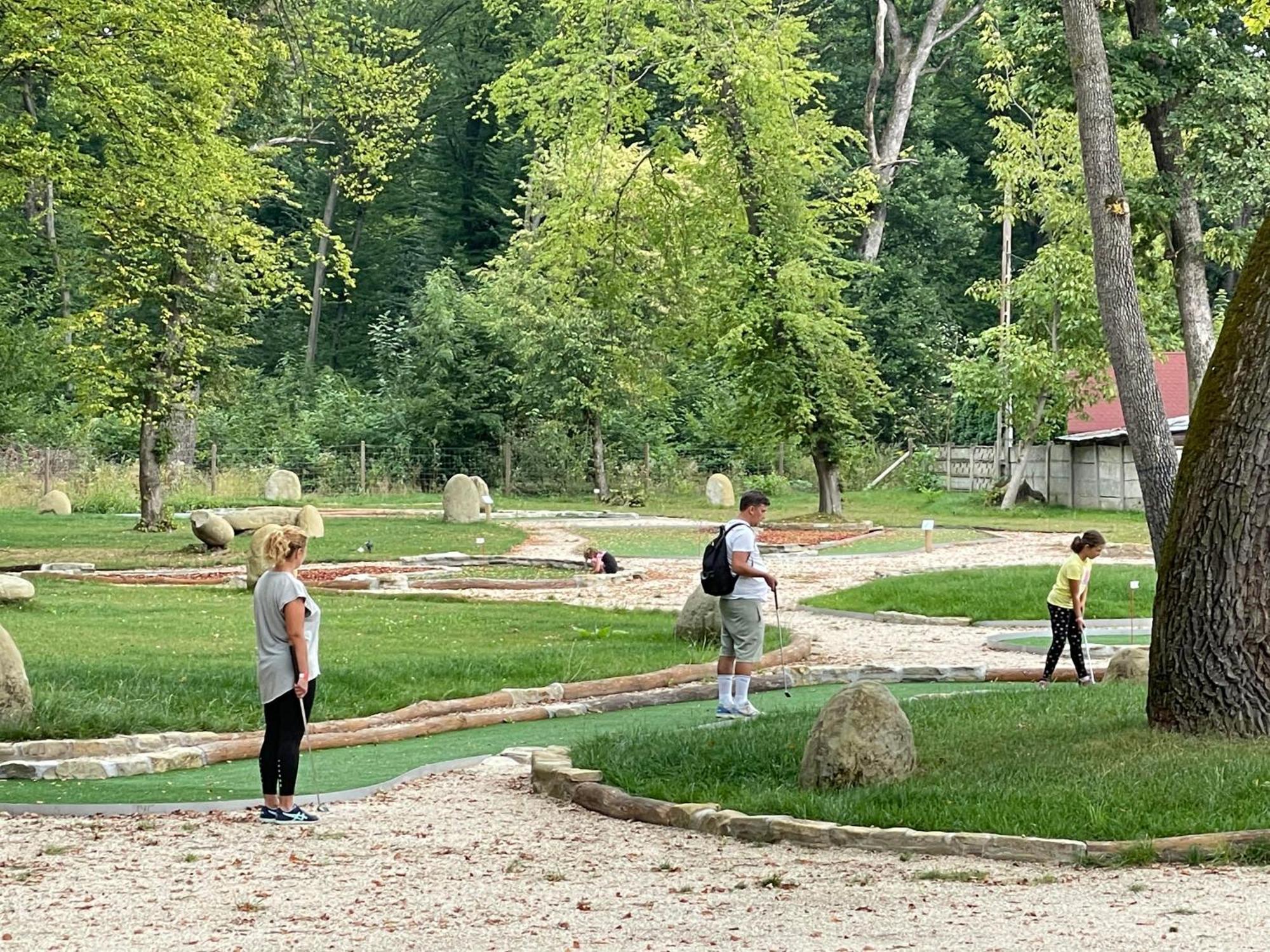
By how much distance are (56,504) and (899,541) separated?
67.9 feet

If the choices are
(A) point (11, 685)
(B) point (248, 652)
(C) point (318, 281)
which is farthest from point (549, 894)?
(C) point (318, 281)

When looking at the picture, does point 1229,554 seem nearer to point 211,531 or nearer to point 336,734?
point 336,734

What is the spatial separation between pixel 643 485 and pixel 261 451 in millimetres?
12066

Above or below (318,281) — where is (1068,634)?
below

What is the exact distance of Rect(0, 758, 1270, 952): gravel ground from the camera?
712 centimetres

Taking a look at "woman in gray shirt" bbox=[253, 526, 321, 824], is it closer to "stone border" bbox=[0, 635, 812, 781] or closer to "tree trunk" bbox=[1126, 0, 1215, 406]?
"stone border" bbox=[0, 635, 812, 781]

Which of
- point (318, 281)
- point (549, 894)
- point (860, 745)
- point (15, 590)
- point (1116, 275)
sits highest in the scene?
point (318, 281)

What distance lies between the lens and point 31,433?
5288 centimetres

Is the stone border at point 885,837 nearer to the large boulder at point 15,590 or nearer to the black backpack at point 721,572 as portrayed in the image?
the black backpack at point 721,572

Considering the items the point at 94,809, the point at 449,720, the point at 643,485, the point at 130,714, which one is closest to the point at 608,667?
the point at 449,720

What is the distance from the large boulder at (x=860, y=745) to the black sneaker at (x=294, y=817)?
9.16 feet

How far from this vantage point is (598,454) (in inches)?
2101

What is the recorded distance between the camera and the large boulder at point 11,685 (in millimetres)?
12688

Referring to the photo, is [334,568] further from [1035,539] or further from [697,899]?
[697,899]
